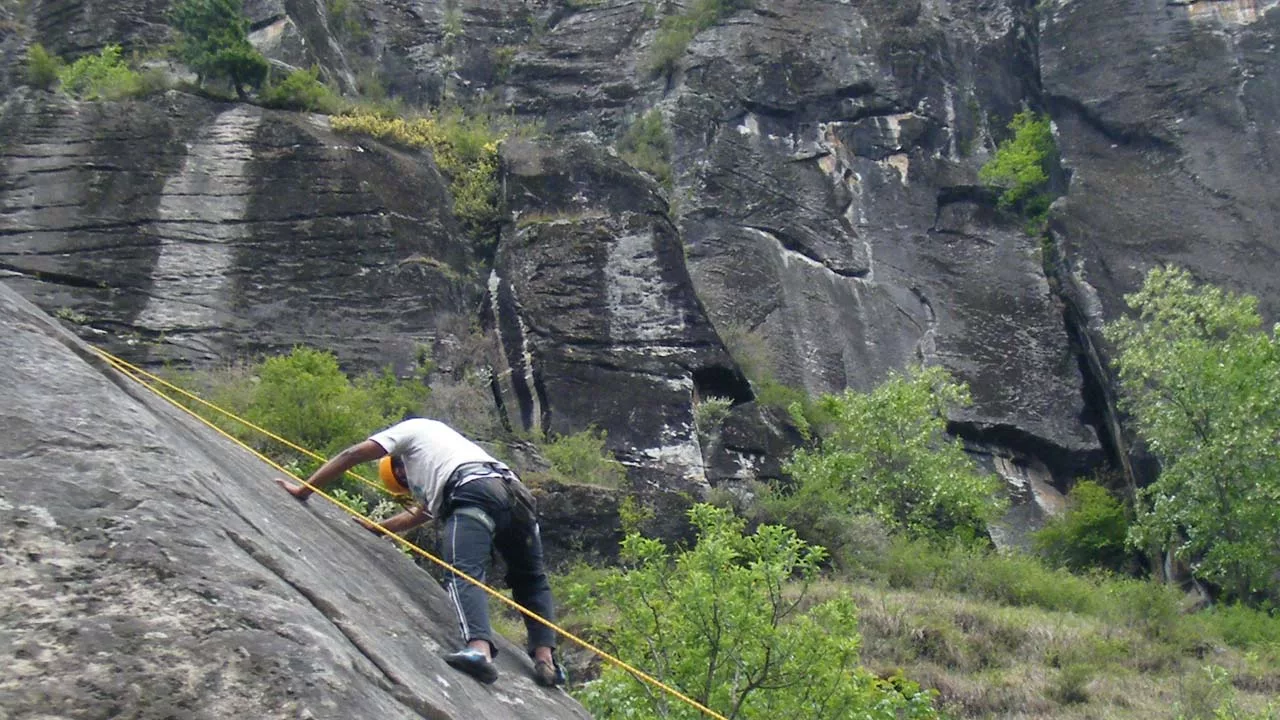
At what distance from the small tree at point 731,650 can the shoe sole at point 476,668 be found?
10.0 ft

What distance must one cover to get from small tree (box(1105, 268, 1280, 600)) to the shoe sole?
66.4 feet

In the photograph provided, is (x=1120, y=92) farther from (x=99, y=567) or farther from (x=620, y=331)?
(x=99, y=567)

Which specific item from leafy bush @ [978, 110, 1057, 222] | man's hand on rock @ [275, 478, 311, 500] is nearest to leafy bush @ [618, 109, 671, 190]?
leafy bush @ [978, 110, 1057, 222]

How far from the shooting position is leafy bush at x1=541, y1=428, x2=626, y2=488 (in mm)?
22891

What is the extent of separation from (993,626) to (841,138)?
63.8ft

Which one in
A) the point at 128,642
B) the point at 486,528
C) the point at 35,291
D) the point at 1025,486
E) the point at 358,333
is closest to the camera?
the point at 128,642

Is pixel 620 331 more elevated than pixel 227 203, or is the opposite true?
pixel 227 203

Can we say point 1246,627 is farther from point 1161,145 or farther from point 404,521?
point 404,521

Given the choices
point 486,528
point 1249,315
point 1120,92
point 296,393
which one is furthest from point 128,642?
point 1120,92

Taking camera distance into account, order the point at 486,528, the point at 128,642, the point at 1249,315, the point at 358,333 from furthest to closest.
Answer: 1. the point at 1249,315
2. the point at 358,333
3. the point at 486,528
4. the point at 128,642

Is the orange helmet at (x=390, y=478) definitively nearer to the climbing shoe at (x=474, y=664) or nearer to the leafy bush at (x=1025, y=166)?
the climbing shoe at (x=474, y=664)

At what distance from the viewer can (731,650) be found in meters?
9.62

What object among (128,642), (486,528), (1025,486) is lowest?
(1025,486)

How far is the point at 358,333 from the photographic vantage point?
25.7 m
